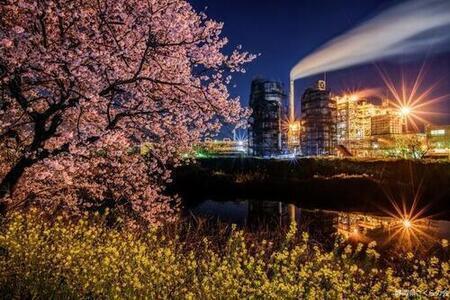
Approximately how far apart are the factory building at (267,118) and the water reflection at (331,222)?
36.6 metres

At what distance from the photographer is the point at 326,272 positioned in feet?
21.2

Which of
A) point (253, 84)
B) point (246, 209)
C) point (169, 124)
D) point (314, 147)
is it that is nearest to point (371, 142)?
point (314, 147)

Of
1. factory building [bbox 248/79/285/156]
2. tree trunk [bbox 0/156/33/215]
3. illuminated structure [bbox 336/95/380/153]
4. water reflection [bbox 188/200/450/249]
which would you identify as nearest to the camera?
tree trunk [bbox 0/156/33/215]

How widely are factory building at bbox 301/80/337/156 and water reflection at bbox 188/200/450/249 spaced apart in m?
46.3

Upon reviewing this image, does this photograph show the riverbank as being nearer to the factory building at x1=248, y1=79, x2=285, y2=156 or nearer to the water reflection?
the water reflection

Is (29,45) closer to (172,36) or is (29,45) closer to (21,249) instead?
(172,36)

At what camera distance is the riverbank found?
97.9ft

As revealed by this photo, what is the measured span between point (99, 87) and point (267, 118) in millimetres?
60946

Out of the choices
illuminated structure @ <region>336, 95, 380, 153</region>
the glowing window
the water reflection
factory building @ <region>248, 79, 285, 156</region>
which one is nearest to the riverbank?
the water reflection

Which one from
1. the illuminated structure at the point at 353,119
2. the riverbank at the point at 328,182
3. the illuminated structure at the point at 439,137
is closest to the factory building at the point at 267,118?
the riverbank at the point at 328,182

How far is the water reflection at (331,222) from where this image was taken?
19.1 metres

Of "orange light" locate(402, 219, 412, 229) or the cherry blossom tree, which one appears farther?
"orange light" locate(402, 219, 412, 229)

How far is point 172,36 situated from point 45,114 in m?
3.40

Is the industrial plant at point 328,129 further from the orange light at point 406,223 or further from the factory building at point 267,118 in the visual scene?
the orange light at point 406,223
